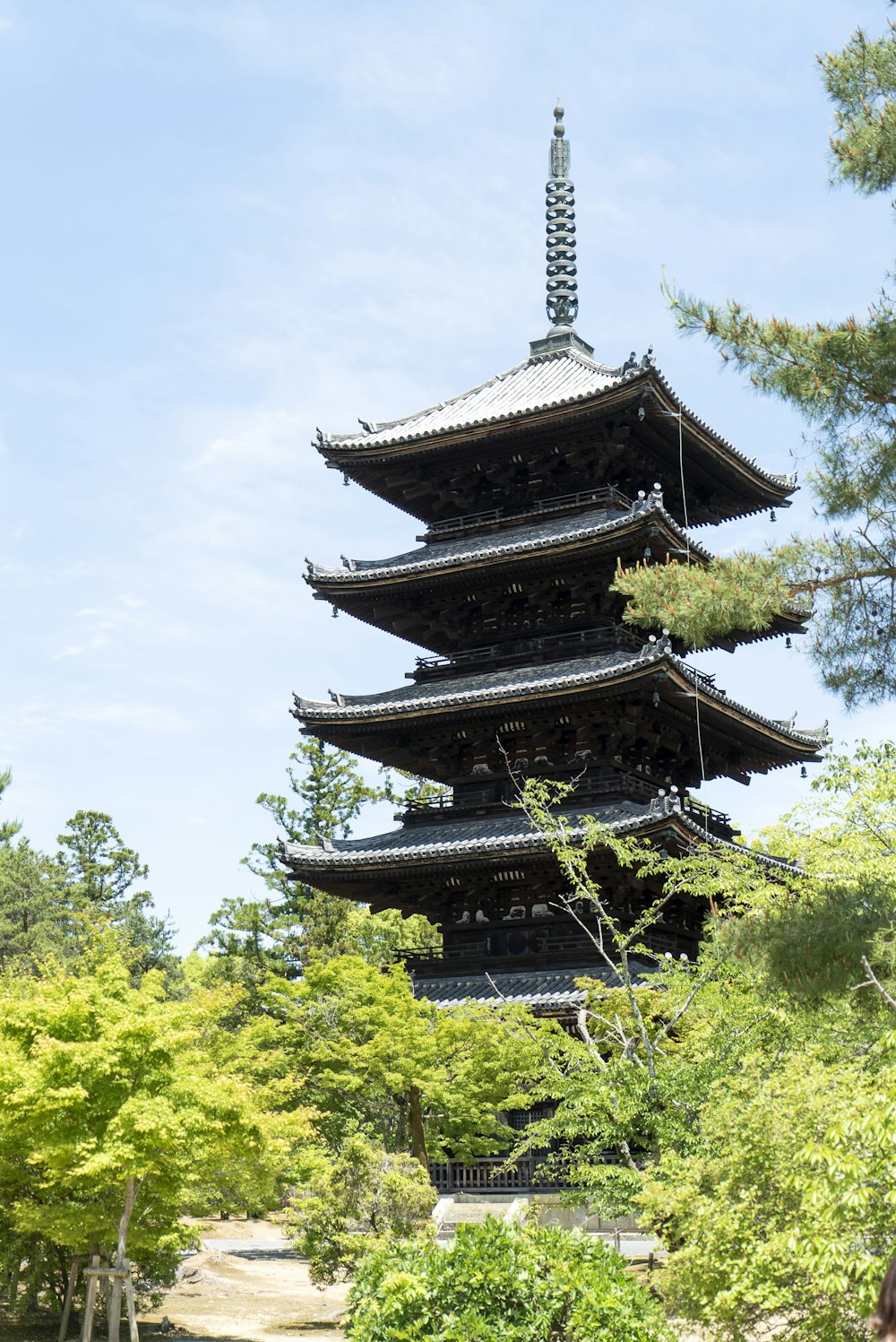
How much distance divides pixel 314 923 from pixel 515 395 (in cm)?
2158

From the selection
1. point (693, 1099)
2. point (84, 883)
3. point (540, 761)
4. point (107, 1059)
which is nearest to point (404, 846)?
point (540, 761)

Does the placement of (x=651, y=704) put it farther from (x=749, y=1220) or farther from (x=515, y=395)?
(x=749, y=1220)

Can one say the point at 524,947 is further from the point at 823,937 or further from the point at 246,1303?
A: the point at 823,937

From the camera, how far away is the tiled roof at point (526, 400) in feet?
81.7

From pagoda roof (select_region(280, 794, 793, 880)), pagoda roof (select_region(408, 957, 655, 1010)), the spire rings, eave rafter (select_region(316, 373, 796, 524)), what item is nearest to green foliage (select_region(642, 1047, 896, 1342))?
pagoda roof (select_region(280, 794, 793, 880))

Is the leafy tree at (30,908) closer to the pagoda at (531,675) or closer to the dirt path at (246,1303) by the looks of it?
the dirt path at (246,1303)

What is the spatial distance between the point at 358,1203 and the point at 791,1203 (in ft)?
31.1

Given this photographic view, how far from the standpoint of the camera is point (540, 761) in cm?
2548

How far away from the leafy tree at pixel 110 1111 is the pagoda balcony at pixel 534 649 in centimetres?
1098

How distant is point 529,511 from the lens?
27.0 metres

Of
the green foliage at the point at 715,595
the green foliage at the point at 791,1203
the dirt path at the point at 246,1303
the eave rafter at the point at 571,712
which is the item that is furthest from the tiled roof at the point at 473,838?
the green foliage at the point at 791,1203

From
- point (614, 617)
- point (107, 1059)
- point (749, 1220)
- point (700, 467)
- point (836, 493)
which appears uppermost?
point (700, 467)

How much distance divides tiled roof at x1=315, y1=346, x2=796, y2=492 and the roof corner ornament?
1811 millimetres

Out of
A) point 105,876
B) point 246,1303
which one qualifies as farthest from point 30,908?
point 246,1303
